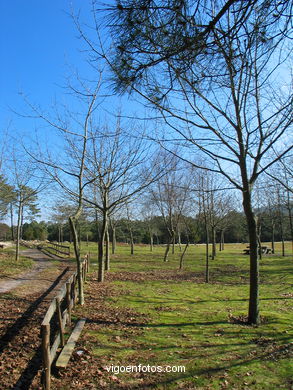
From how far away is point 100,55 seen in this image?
4156 mm

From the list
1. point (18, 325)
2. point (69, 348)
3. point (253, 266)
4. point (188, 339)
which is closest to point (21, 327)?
point (18, 325)

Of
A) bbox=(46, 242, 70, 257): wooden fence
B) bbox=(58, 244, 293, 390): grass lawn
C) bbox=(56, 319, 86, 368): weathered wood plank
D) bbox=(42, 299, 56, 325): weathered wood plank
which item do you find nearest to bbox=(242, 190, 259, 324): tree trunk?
bbox=(58, 244, 293, 390): grass lawn

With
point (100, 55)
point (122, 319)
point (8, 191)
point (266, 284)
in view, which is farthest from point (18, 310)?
point (8, 191)

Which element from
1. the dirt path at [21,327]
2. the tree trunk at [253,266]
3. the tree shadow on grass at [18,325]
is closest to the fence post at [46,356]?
the dirt path at [21,327]

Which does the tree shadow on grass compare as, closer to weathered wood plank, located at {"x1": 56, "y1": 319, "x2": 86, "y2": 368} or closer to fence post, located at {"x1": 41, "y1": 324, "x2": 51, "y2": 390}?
weathered wood plank, located at {"x1": 56, "y1": 319, "x2": 86, "y2": 368}

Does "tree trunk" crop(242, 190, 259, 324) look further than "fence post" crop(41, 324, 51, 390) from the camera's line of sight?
Yes

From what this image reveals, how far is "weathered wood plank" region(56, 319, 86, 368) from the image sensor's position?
455 cm

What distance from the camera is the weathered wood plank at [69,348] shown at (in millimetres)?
4554

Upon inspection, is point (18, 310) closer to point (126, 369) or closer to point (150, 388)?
point (126, 369)

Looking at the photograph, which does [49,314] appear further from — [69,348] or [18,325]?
[18,325]

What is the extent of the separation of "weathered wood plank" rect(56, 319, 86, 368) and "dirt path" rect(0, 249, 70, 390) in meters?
0.36

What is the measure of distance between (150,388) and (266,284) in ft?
35.1

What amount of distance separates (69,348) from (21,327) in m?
1.97

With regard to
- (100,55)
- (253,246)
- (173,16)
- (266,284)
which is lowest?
(266,284)
